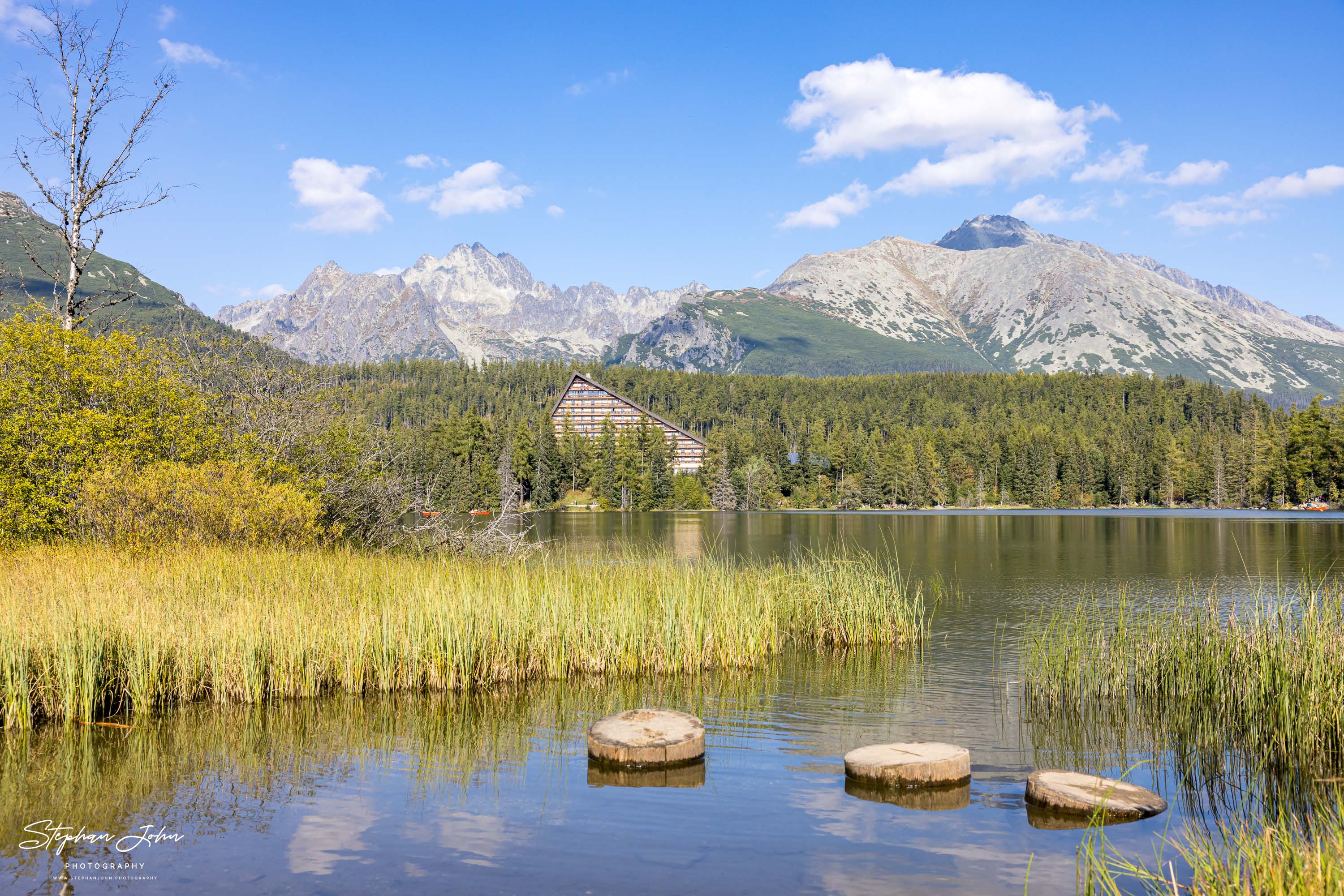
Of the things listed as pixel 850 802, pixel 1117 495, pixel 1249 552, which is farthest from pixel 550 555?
pixel 1117 495

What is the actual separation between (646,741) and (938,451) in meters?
142

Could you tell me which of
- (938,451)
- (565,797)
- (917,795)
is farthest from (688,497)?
(565,797)

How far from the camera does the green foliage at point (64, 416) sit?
57.1 feet

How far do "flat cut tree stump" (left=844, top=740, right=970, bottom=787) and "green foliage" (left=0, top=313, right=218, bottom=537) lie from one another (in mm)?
15681

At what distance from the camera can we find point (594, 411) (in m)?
159

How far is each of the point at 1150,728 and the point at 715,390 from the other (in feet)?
579

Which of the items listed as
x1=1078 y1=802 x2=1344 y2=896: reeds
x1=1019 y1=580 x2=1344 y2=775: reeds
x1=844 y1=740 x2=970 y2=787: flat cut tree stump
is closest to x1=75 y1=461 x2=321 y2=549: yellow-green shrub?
x1=844 y1=740 x2=970 y2=787: flat cut tree stump

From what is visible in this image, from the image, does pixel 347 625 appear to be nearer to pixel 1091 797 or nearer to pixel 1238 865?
pixel 1091 797

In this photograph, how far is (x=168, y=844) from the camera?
23.6 feet

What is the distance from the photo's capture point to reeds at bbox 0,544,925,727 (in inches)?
428

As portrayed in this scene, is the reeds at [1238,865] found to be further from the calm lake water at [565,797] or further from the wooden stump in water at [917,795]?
the wooden stump in water at [917,795]

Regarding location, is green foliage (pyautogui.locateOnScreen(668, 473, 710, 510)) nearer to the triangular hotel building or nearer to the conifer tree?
the conifer tree

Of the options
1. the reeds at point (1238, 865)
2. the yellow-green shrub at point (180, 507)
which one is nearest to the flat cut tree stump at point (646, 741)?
the reeds at point (1238, 865)

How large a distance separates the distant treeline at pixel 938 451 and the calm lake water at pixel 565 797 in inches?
3138
